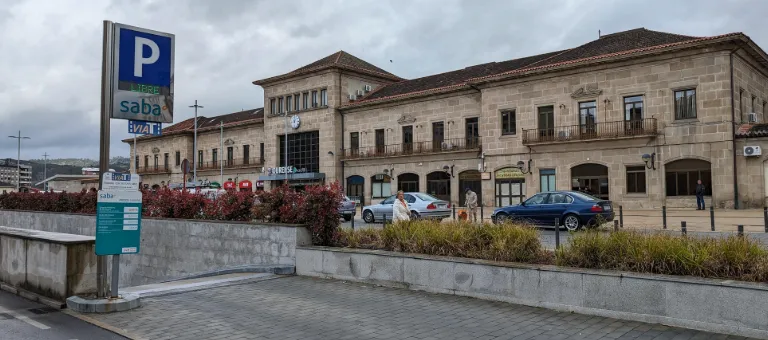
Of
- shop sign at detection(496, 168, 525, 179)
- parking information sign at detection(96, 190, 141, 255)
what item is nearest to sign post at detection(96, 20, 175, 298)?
parking information sign at detection(96, 190, 141, 255)

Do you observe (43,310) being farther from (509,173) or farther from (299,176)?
(299,176)

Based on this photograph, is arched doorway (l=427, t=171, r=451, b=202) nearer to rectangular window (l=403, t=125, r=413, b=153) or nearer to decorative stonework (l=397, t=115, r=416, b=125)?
rectangular window (l=403, t=125, r=413, b=153)

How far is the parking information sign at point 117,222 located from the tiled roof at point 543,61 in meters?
30.3

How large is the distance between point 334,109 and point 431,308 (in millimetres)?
42267

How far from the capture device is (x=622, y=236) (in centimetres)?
790

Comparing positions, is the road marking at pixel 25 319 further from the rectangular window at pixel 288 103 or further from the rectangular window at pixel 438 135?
the rectangular window at pixel 288 103

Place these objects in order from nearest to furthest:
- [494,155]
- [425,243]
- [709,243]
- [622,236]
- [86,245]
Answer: [709,243]
[622,236]
[86,245]
[425,243]
[494,155]

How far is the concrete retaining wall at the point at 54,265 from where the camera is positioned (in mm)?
8227

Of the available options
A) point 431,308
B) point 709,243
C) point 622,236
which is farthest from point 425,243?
point 709,243

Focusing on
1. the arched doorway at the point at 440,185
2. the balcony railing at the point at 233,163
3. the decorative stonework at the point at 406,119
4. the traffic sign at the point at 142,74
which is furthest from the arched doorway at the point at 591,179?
the balcony railing at the point at 233,163

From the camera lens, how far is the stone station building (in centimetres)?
2998

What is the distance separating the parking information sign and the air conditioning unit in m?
30.7

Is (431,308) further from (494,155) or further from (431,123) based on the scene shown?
(431,123)

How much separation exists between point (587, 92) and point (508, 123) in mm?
5730
